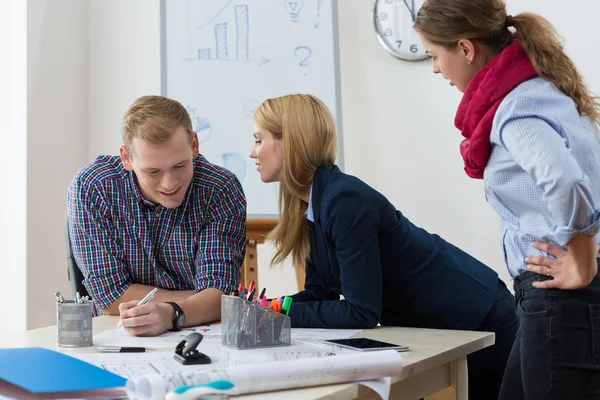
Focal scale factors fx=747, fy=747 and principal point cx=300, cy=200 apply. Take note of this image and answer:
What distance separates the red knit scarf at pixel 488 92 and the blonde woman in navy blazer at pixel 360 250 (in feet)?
1.28

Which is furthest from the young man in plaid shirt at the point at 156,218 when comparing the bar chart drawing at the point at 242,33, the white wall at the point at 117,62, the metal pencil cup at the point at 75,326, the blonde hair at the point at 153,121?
the white wall at the point at 117,62

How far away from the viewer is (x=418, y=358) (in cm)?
124

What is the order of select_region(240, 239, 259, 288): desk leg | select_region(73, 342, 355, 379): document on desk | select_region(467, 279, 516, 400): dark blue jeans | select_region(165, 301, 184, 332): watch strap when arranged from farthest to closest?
select_region(240, 239, 259, 288): desk leg, select_region(467, 279, 516, 400): dark blue jeans, select_region(165, 301, 184, 332): watch strap, select_region(73, 342, 355, 379): document on desk

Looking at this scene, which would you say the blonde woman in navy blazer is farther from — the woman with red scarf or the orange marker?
the woman with red scarf

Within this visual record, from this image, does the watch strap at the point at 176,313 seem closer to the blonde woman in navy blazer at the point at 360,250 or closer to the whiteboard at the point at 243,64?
the blonde woman in navy blazer at the point at 360,250

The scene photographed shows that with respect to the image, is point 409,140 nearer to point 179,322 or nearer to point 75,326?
point 179,322

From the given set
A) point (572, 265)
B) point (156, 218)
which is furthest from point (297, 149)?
point (572, 265)

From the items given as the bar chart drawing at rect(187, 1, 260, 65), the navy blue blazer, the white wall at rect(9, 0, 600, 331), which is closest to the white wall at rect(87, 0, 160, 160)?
the white wall at rect(9, 0, 600, 331)

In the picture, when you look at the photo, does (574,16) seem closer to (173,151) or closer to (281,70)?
(281,70)

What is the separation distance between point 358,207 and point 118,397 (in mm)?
840

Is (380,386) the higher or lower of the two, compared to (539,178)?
lower

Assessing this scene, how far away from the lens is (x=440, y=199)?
299cm

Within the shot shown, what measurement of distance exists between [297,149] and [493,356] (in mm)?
678

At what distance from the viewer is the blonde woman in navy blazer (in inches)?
65.4
